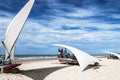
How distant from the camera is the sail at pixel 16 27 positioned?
67.6 feet

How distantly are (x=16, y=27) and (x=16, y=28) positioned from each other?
5.2 inches

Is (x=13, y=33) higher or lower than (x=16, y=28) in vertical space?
lower

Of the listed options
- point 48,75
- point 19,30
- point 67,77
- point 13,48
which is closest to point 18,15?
point 19,30

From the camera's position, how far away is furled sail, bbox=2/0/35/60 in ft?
67.6

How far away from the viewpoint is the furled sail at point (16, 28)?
67.6 feet

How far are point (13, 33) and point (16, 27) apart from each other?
28.1 inches

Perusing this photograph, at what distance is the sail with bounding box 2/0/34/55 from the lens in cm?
2059

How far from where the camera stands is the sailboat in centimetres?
2058

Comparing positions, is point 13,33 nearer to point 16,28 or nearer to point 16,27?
point 16,28

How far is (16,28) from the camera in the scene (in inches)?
832

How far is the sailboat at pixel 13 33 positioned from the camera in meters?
20.6

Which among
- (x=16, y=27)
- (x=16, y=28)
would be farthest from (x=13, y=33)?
(x=16, y=27)

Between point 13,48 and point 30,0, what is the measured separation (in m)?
5.21

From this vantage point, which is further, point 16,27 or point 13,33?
point 16,27
